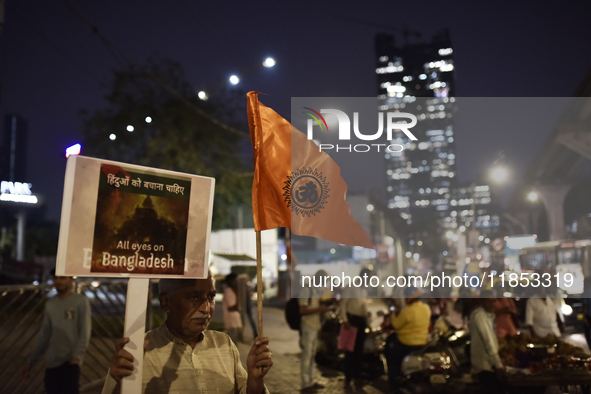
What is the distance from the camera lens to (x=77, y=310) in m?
5.52

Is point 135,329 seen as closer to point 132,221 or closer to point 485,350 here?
point 132,221

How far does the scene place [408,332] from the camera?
7.90 m

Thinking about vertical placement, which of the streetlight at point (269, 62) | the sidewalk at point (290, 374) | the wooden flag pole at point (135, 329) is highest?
the streetlight at point (269, 62)

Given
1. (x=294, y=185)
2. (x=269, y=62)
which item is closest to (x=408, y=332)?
(x=294, y=185)

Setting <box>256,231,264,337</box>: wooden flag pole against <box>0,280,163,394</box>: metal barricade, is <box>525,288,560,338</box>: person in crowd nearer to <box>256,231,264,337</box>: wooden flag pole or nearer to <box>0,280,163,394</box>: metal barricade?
<box>0,280,163,394</box>: metal barricade

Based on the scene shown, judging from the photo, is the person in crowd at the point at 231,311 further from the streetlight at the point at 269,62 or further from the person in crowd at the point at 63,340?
the streetlight at the point at 269,62

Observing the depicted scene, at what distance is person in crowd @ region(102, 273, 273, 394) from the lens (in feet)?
8.72

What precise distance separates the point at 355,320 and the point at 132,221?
7000mm

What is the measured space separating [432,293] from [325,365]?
5.26m

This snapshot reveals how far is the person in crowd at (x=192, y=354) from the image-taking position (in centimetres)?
266

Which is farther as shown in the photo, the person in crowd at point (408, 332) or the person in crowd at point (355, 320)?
the person in crowd at point (355, 320)

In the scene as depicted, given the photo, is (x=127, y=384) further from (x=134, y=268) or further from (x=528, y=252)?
(x=528, y=252)

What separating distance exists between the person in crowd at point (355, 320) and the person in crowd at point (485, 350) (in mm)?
2666

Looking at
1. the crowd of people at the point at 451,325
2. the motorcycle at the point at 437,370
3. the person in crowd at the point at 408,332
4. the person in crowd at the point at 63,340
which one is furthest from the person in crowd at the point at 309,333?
the person in crowd at the point at 63,340
